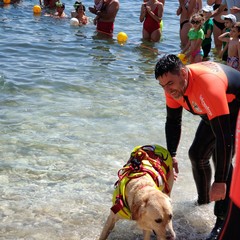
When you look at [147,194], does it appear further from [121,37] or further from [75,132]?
[121,37]

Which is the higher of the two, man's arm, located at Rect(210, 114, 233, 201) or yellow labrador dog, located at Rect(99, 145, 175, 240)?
man's arm, located at Rect(210, 114, 233, 201)

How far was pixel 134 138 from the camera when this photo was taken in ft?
21.5

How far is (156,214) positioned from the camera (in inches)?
136

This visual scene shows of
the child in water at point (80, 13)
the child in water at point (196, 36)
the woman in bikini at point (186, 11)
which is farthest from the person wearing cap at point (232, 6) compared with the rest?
the child in water at point (80, 13)

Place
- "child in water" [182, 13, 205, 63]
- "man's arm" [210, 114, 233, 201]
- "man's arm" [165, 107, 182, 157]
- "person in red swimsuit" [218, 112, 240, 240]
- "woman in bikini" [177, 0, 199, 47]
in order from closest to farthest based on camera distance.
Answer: "person in red swimsuit" [218, 112, 240, 240] < "man's arm" [210, 114, 233, 201] < "man's arm" [165, 107, 182, 157] < "child in water" [182, 13, 205, 63] < "woman in bikini" [177, 0, 199, 47]

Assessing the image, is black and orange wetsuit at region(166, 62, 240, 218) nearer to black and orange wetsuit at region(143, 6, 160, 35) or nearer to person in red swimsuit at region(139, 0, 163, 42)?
person in red swimsuit at region(139, 0, 163, 42)

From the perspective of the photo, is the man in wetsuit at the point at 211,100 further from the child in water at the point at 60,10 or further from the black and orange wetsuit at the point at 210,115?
the child in water at the point at 60,10

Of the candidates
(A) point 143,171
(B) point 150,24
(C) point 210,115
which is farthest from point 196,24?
(C) point 210,115

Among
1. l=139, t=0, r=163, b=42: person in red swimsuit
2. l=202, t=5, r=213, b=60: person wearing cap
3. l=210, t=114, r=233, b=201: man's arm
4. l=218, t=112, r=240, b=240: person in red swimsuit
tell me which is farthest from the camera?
l=139, t=0, r=163, b=42: person in red swimsuit

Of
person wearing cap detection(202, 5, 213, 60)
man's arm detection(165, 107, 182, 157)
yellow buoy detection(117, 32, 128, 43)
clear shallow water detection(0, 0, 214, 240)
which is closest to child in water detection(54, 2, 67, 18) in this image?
clear shallow water detection(0, 0, 214, 240)

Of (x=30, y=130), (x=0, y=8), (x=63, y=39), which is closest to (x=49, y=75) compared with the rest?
(x=30, y=130)

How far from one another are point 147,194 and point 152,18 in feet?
32.5

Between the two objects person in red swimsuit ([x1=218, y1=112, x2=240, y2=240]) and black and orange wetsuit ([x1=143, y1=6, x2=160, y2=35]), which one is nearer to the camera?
person in red swimsuit ([x1=218, y1=112, x2=240, y2=240])

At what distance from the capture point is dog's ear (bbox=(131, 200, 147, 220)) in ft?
11.5
